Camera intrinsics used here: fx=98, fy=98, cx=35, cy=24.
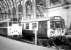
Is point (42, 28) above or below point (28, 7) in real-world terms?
below

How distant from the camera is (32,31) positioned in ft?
4.48

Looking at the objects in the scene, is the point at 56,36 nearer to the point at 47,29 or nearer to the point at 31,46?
the point at 47,29

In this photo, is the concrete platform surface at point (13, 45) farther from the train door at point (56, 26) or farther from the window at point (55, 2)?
the window at point (55, 2)

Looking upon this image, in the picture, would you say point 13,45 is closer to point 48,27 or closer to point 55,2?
point 48,27

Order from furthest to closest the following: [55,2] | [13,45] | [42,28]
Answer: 1. [13,45]
2. [42,28]
3. [55,2]

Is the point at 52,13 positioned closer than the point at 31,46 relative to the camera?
Yes

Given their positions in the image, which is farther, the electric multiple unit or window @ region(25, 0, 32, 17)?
window @ region(25, 0, 32, 17)

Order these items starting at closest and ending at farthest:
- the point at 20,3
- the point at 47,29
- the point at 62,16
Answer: the point at 62,16 → the point at 47,29 → the point at 20,3

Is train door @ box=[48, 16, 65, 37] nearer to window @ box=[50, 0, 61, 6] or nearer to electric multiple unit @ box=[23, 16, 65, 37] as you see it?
electric multiple unit @ box=[23, 16, 65, 37]

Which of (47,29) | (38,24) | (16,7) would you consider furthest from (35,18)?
(16,7)

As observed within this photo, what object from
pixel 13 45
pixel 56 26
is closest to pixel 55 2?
pixel 56 26

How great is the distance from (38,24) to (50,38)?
25 centimetres

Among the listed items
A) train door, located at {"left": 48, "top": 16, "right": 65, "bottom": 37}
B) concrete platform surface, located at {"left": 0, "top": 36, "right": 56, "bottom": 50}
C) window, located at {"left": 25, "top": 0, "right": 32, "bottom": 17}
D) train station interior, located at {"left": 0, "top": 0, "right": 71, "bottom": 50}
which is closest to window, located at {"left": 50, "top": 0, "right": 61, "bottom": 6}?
train station interior, located at {"left": 0, "top": 0, "right": 71, "bottom": 50}

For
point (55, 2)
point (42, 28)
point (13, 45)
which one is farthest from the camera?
point (13, 45)
